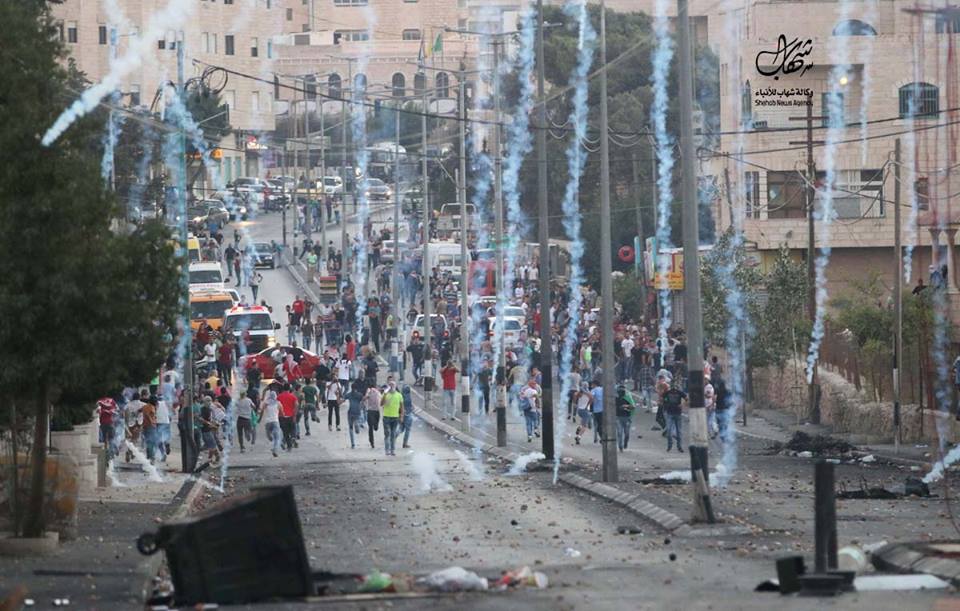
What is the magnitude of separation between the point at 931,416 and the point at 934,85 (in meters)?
25.0

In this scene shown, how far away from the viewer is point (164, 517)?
2448 centimetres

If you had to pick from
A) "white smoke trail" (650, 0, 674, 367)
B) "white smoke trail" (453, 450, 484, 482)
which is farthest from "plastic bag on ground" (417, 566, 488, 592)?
"white smoke trail" (650, 0, 674, 367)

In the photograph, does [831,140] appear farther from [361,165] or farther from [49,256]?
[361,165]

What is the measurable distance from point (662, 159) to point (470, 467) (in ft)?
107

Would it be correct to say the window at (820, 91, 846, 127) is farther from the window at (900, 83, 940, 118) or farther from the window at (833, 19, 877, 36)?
the window at (833, 19, 877, 36)

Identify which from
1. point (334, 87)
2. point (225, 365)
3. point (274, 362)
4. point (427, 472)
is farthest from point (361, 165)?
point (427, 472)

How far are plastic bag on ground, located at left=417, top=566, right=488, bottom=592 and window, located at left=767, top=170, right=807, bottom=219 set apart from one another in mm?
45129

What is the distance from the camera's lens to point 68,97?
20922 millimetres

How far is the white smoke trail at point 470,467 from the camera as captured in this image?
31.9 metres

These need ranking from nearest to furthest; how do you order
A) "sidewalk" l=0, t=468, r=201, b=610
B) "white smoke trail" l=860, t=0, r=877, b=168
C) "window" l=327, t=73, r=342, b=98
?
"sidewalk" l=0, t=468, r=201, b=610 < "white smoke trail" l=860, t=0, r=877, b=168 < "window" l=327, t=73, r=342, b=98

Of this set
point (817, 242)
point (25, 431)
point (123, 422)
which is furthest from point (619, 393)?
→ point (817, 242)

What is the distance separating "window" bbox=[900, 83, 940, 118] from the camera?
192 ft

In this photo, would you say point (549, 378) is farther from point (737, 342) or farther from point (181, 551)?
point (181, 551)
